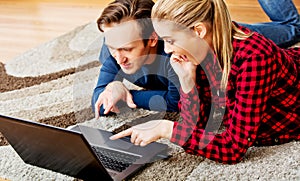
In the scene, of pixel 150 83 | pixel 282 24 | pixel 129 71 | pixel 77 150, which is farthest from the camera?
pixel 282 24

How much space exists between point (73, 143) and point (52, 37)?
1421 millimetres

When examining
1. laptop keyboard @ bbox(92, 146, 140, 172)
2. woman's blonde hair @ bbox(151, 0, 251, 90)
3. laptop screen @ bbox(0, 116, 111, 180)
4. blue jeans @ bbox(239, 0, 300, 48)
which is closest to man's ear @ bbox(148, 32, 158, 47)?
woman's blonde hair @ bbox(151, 0, 251, 90)

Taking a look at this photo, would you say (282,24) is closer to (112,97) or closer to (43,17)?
(112,97)

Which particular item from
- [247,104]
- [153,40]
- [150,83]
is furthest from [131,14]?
[247,104]

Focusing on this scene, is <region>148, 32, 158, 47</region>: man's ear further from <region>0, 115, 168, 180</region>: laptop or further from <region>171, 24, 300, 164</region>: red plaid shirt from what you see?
<region>0, 115, 168, 180</region>: laptop

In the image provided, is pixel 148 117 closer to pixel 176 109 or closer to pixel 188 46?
pixel 176 109

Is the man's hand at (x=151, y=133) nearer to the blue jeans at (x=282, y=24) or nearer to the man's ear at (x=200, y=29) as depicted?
the man's ear at (x=200, y=29)

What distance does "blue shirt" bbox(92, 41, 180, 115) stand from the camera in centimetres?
160

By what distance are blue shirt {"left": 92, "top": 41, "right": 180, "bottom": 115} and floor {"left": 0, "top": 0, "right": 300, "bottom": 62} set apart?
28.5 inches

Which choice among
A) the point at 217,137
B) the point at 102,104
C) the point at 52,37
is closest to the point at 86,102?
the point at 102,104

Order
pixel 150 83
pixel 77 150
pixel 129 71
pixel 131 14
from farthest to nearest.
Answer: pixel 150 83 < pixel 129 71 < pixel 131 14 < pixel 77 150

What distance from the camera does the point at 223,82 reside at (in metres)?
1.35

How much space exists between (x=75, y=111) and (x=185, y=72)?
50cm

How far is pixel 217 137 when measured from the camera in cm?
134
